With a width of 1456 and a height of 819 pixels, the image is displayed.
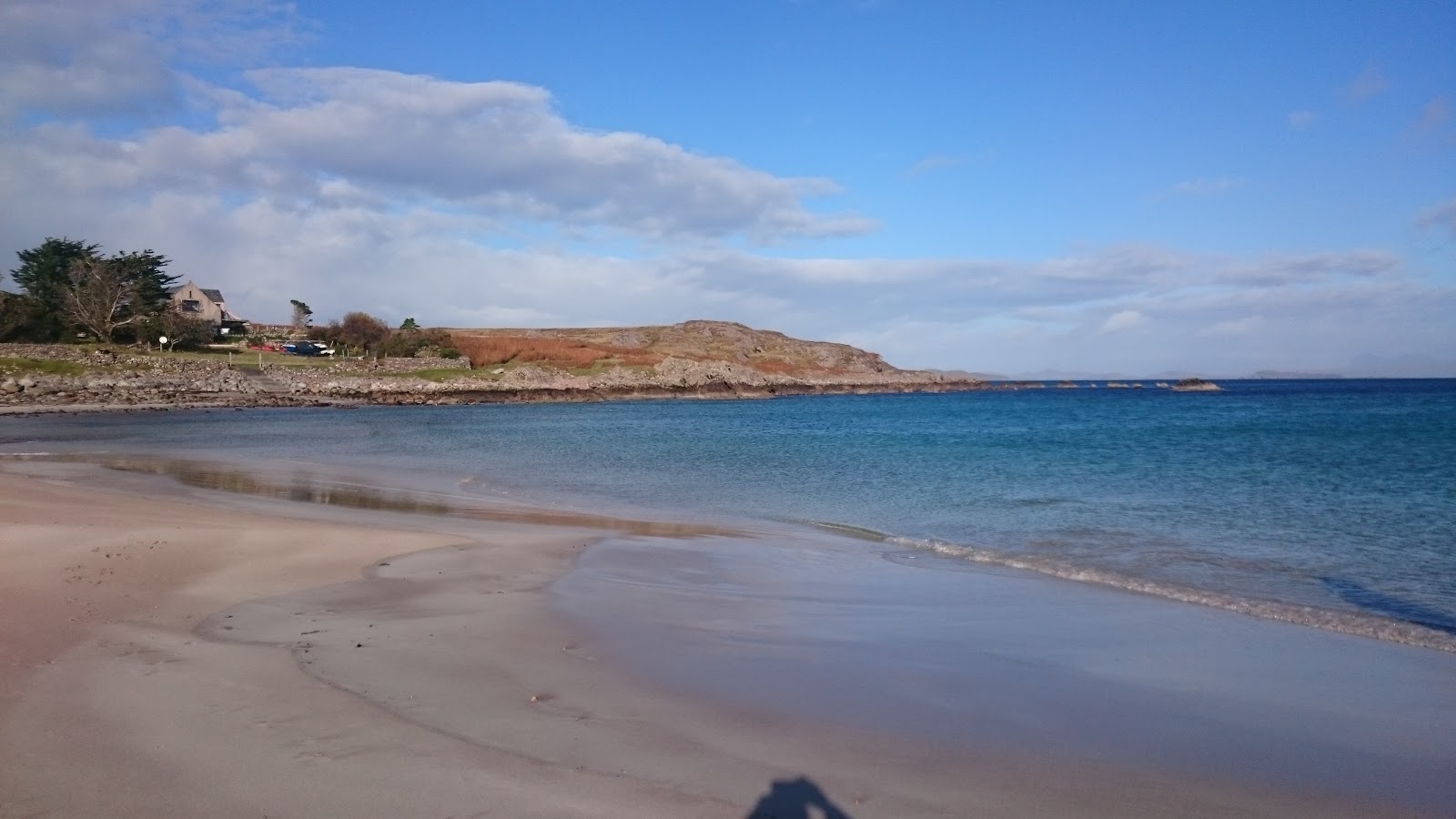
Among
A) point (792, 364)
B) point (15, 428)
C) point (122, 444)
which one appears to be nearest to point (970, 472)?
point (122, 444)

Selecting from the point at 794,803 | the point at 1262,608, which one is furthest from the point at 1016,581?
the point at 794,803

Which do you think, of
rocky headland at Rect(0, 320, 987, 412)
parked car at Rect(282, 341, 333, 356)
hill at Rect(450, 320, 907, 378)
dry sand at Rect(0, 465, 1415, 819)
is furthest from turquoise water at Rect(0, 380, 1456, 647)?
hill at Rect(450, 320, 907, 378)

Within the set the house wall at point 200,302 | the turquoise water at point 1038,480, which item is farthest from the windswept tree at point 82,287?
the turquoise water at point 1038,480

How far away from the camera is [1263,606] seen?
955 cm

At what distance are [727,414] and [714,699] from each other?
51875mm

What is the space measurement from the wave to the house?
8169 centimetres

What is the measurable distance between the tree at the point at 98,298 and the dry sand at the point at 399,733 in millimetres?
65176

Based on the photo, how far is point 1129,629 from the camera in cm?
843

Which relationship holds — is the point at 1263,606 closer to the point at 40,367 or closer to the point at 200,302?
the point at 40,367

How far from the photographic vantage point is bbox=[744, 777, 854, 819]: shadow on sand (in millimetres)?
4383

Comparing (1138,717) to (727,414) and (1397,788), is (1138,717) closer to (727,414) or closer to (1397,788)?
(1397,788)

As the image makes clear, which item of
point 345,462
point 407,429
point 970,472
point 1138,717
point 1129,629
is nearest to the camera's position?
point 1138,717

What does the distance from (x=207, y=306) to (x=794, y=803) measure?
9421cm

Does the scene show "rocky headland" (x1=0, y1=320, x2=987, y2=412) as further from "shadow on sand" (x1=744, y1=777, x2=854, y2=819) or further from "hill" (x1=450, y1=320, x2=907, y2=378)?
"shadow on sand" (x1=744, y1=777, x2=854, y2=819)
